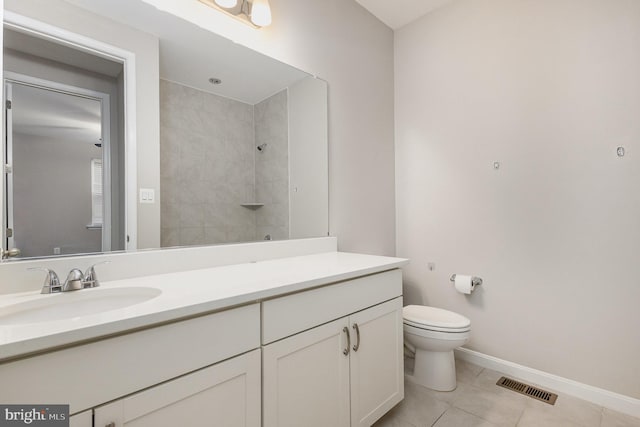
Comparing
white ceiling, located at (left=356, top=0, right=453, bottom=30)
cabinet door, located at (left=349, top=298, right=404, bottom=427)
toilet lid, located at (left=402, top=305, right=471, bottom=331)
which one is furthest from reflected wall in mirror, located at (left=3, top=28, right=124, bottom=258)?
white ceiling, located at (left=356, top=0, right=453, bottom=30)

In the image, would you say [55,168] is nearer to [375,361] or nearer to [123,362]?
[123,362]

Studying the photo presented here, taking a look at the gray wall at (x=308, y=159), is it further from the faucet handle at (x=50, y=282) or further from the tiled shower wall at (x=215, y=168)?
the faucet handle at (x=50, y=282)

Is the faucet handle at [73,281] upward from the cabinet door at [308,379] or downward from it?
upward

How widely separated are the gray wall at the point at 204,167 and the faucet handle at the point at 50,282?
1.23 feet

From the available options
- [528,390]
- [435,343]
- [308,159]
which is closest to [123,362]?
[308,159]

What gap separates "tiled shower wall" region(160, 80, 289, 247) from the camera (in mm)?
1276

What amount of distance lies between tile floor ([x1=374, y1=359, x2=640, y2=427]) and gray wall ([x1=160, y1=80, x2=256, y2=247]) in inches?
51.1

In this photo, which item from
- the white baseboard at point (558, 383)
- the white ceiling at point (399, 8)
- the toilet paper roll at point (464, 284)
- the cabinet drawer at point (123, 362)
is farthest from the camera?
the white ceiling at point (399, 8)

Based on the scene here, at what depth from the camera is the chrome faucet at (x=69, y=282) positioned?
0.90m

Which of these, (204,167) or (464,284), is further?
(464,284)

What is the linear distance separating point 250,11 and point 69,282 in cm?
149

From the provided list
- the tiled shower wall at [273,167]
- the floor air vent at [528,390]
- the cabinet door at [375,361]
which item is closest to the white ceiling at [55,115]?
the tiled shower wall at [273,167]

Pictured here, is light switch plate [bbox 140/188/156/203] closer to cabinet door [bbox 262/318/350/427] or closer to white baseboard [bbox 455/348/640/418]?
cabinet door [bbox 262/318/350/427]

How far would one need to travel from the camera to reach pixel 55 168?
101 cm
